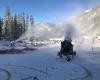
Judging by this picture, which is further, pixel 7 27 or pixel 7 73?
pixel 7 27

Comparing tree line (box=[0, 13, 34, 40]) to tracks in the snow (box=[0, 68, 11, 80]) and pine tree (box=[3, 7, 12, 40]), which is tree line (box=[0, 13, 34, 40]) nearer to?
pine tree (box=[3, 7, 12, 40])

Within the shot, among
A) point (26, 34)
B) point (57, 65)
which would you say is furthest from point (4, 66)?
point (26, 34)

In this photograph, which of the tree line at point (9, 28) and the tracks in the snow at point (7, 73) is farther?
the tree line at point (9, 28)

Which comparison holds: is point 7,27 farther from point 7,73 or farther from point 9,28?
point 7,73

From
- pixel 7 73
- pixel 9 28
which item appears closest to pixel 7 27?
pixel 9 28

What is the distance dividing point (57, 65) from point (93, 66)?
4.57 metres

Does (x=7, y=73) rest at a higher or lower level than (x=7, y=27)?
lower

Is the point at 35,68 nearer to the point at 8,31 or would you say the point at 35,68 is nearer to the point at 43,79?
the point at 43,79

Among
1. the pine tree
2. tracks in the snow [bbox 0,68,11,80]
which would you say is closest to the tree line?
the pine tree

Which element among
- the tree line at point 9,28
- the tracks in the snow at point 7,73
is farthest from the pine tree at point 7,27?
the tracks in the snow at point 7,73

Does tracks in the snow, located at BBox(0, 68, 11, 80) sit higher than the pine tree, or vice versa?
the pine tree

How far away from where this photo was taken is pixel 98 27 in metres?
186

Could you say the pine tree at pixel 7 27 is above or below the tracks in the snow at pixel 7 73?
above

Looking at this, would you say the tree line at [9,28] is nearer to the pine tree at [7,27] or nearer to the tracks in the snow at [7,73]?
the pine tree at [7,27]
